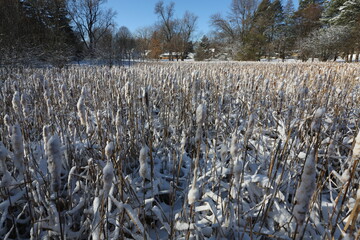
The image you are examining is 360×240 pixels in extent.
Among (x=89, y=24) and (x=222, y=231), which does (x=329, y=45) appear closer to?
(x=222, y=231)

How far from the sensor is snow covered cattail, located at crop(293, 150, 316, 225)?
0.50 m

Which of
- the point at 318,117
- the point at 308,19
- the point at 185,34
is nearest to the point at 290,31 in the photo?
the point at 308,19

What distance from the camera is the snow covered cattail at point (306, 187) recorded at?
0.50 meters

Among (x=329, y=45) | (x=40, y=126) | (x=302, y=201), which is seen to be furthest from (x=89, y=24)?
(x=302, y=201)

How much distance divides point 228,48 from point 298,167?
29539 millimetres

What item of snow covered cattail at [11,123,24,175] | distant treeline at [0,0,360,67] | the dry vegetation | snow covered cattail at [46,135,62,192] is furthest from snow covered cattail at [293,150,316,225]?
distant treeline at [0,0,360,67]

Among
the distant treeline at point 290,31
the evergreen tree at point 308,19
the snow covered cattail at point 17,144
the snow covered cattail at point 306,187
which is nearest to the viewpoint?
the snow covered cattail at point 306,187

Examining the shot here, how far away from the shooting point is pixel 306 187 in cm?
52

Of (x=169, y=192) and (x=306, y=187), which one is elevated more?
(x=306, y=187)

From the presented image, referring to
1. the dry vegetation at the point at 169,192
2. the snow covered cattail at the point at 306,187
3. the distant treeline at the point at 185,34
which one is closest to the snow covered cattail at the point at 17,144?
the dry vegetation at the point at 169,192

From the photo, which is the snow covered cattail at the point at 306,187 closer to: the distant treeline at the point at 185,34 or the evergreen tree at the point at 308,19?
the distant treeline at the point at 185,34

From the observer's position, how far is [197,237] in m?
0.94

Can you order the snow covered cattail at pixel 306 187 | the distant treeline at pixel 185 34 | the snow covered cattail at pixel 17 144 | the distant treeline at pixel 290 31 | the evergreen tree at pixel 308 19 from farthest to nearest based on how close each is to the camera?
the evergreen tree at pixel 308 19
the distant treeline at pixel 290 31
the distant treeline at pixel 185 34
the snow covered cattail at pixel 17 144
the snow covered cattail at pixel 306 187

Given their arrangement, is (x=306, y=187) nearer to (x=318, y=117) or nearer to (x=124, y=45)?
(x=318, y=117)
